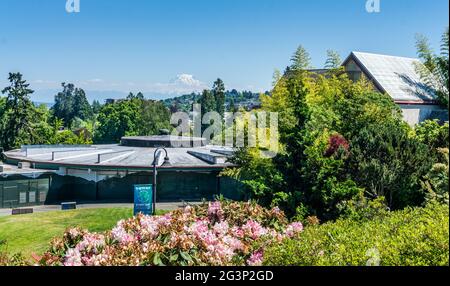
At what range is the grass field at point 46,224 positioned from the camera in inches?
841

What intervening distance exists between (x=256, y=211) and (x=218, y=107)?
83.9m

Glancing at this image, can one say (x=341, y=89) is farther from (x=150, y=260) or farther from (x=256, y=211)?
(x=150, y=260)

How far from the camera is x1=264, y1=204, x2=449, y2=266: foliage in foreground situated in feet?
A: 17.9

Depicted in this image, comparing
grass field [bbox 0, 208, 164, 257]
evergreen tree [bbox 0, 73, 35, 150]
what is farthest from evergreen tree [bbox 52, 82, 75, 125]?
grass field [bbox 0, 208, 164, 257]

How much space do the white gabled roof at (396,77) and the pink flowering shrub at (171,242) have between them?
26251 millimetres

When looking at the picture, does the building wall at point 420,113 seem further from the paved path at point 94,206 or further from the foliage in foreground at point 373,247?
the foliage in foreground at point 373,247

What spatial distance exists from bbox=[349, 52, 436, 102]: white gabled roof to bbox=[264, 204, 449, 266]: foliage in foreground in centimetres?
2708

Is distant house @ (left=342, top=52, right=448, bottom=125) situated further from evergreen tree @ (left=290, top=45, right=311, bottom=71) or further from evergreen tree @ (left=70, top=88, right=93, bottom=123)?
evergreen tree @ (left=70, top=88, right=93, bottom=123)

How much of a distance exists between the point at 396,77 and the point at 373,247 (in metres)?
31.6

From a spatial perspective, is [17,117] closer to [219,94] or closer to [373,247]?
[219,94]

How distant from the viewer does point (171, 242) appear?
710 centimetres

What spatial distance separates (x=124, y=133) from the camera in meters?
69.4
